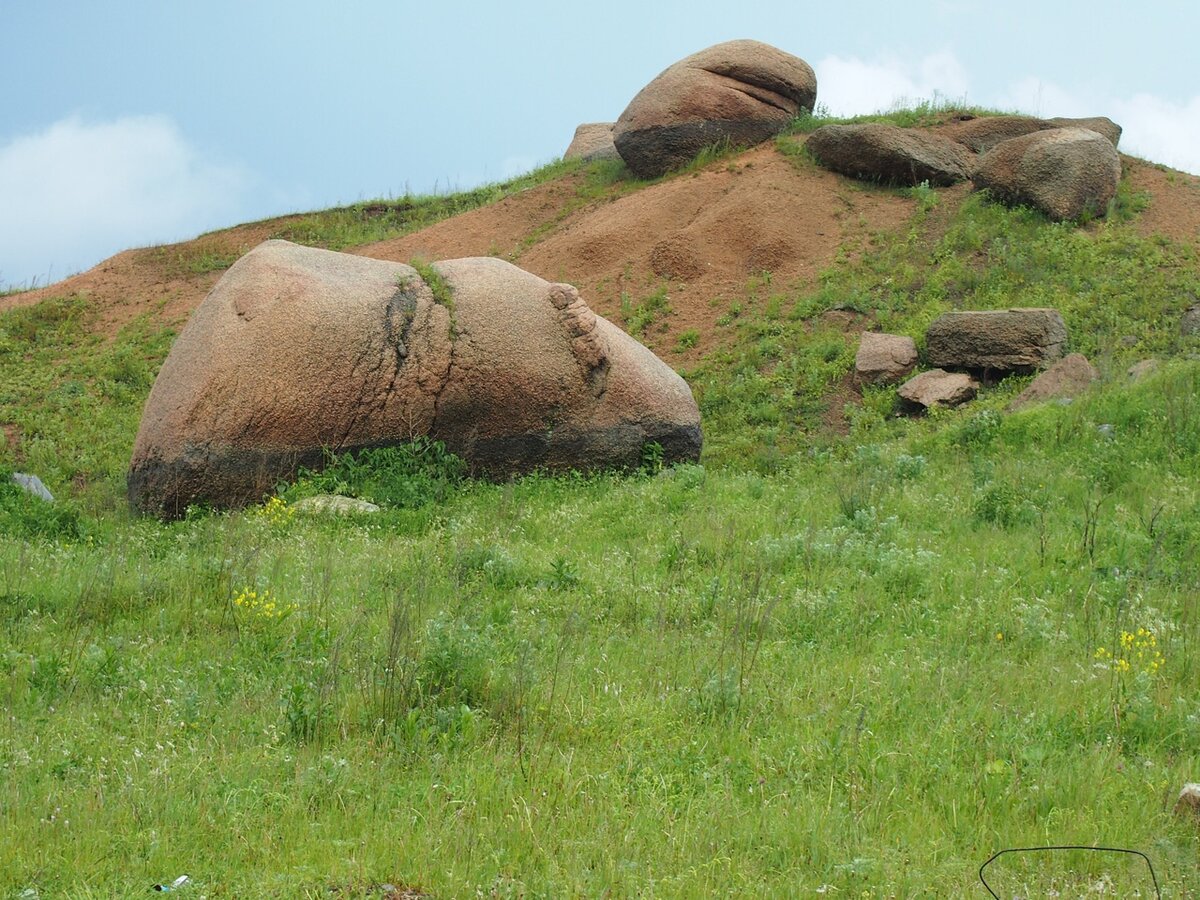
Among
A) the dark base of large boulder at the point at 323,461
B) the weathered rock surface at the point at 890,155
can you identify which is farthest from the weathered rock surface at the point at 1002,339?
the weathered rock surface at the point at 890,155

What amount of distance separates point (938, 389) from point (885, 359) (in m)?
1.13

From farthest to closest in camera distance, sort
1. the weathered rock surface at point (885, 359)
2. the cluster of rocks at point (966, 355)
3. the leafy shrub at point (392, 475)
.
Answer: the weathered rock surface at point (885, 359) → the cluster of rocks at point (966, 355) → the leafy shrub at point (392, 475)

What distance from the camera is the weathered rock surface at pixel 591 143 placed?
1072 inches

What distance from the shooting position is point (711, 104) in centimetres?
2302

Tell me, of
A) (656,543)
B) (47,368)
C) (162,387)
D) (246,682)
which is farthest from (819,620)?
(47,368)

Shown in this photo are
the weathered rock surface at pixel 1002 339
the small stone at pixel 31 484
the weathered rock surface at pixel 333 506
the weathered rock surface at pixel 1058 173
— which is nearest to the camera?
the weathered rock surface at pixel 333 506

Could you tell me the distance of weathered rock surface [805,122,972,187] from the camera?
21.0 meters

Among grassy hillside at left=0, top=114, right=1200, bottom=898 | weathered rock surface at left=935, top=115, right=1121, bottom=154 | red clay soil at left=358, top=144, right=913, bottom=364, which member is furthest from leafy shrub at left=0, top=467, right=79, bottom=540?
weathered rock surface at left=935, top=115, right=1121, bottom=154

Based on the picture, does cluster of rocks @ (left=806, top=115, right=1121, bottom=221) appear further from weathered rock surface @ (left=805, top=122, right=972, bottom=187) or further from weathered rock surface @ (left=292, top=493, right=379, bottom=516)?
weathered rock surface @ (left=292, top=493, right=379, bottom=516)

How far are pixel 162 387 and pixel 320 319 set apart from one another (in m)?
1.69

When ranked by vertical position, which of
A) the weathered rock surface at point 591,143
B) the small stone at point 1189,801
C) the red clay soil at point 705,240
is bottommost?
the small stone at point 1189,801

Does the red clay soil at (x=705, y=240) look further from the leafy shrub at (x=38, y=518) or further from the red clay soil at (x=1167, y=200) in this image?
the leafy shrub at (x=38, y=518)

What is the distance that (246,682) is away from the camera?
18.9 ft

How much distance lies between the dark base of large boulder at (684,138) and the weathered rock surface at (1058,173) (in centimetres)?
490
